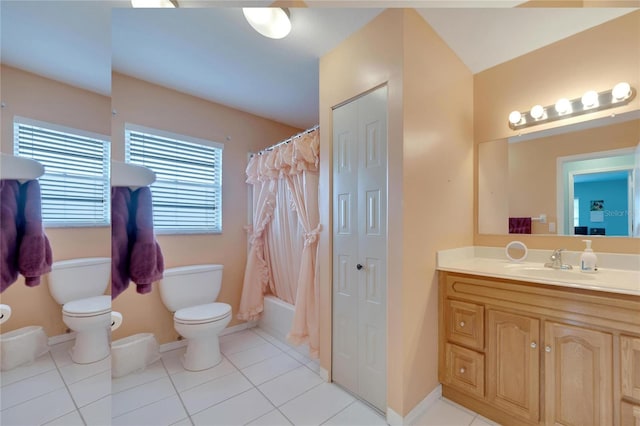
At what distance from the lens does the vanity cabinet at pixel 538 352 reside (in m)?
1.00

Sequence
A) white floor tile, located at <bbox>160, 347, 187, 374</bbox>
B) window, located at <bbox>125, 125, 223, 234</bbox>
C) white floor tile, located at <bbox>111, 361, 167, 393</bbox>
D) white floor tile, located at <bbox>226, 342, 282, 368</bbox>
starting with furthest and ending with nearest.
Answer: white floor tile, located at <bbox>226, 342, 282, 368</bbox>
white floor tile, located at <bbox>160, 347, 187, 374</bbox>
white floor tile, located at <bbox>111, 361, 167, 393</bbox>
window, located at <bbox>125, 125, 223, 234</bbox>

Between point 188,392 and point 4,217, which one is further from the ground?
point 4,217

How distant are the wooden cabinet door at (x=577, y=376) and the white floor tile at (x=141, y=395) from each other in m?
1.84

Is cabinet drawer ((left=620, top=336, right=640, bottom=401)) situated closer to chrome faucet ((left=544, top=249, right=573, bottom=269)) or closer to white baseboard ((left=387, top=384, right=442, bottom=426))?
chrome faucet ((left=544, top=249, right=573, bottom=269))

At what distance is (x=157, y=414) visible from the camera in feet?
4.09

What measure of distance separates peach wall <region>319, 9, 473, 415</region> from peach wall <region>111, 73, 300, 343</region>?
0.71m

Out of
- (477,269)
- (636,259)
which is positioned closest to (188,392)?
(477,269)

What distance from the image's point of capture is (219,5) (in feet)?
3.24

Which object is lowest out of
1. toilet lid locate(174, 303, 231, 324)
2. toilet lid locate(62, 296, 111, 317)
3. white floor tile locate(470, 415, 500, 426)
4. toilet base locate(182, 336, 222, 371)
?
white floor tile locate(470, 415, 500, 426)

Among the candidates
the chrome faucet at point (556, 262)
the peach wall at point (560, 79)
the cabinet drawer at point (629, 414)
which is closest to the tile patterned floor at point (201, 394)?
the cabinet drawer at point (629, 414)

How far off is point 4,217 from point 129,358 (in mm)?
575

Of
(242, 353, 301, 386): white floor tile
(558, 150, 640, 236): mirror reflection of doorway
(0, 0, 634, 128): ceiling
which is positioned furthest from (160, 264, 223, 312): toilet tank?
(558, 150, 640, 236): mirror reflection of doorway

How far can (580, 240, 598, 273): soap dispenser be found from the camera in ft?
4.40

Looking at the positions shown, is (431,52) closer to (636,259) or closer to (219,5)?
(219,5)
